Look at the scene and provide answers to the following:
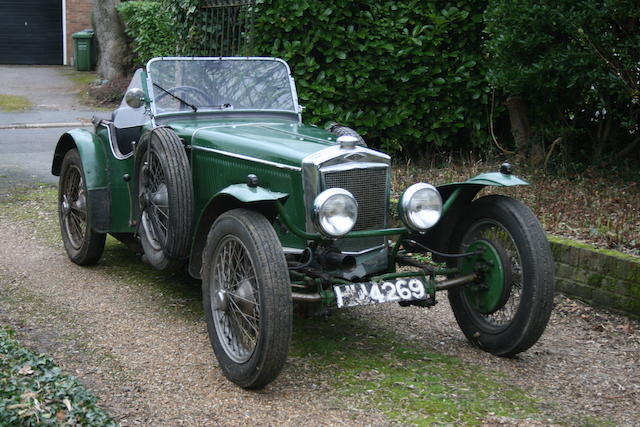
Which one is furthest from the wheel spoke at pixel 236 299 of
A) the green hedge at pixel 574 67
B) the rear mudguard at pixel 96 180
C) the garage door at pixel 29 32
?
the garage door at pixel 29 32

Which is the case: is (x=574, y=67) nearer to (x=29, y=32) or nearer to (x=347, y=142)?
(x=347, y=142)

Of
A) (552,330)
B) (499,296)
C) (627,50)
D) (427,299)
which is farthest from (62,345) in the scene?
(627,50)

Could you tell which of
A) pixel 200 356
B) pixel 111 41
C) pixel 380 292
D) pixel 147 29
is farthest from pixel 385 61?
pixel 111 41

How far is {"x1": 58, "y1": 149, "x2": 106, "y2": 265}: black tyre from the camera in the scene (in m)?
6.55

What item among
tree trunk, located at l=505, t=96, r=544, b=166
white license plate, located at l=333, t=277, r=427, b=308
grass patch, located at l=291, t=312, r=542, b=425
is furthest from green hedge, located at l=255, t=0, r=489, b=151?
white license plate, located at l=333, t=277, r=427, b=308

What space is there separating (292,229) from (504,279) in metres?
1.29

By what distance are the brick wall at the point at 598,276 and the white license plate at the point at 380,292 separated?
1.77 m

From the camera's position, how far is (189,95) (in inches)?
241

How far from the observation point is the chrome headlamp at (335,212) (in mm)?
4469

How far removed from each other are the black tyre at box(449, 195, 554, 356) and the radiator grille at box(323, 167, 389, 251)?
56 cm

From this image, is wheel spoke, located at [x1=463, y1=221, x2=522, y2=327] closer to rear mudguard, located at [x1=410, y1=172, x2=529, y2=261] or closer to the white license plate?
rear mudguard, located at [x1=410, y1=172, x2=529, y2=261]

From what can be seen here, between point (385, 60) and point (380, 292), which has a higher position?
point (385, 60)

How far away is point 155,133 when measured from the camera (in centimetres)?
543

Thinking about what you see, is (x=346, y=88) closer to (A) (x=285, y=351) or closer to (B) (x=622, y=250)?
(B) (x=622, y=250)
